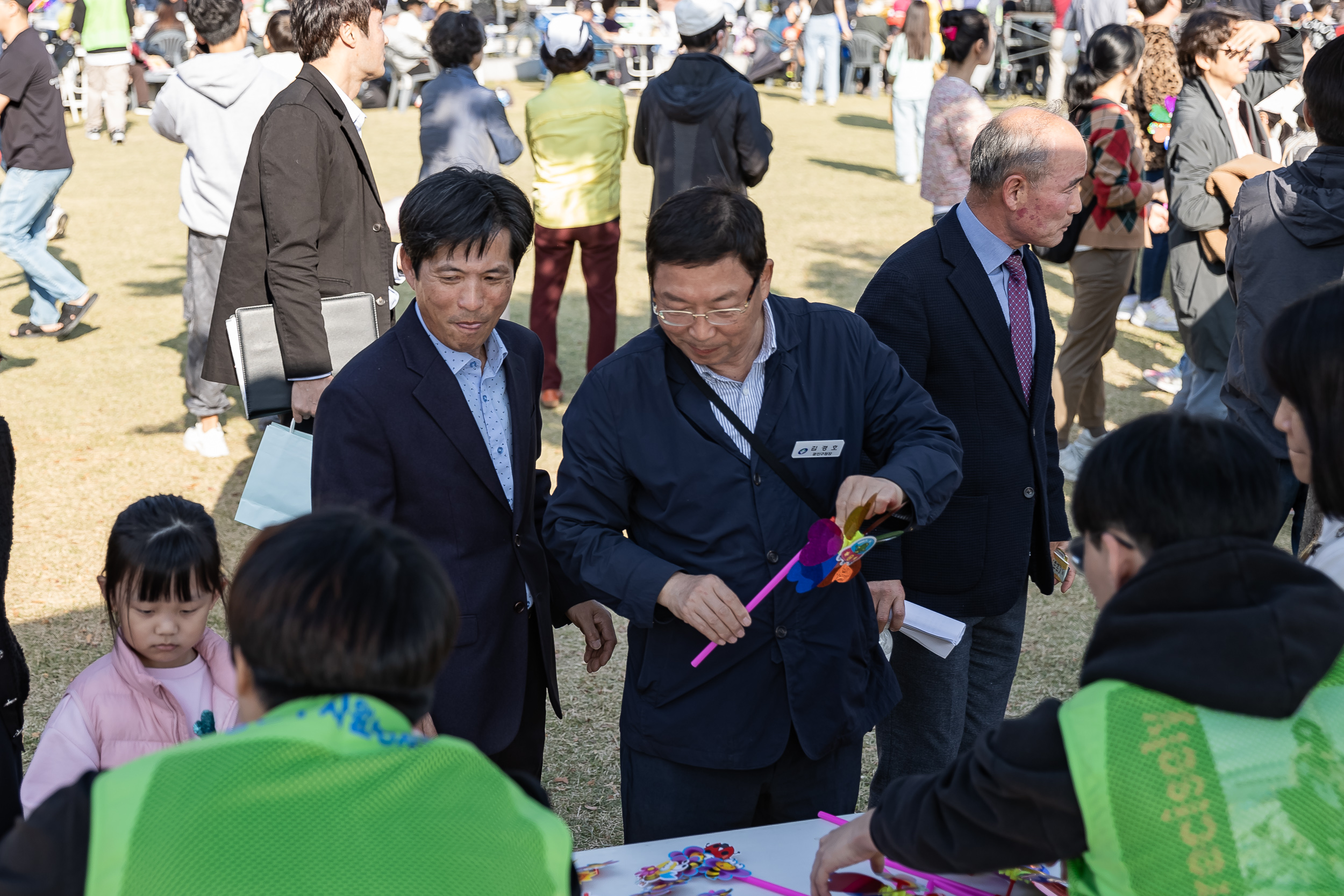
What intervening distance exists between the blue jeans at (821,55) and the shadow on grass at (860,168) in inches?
165

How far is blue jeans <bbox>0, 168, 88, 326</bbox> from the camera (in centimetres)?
701

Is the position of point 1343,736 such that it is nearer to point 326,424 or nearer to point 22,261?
point 326,424

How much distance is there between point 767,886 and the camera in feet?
6.34

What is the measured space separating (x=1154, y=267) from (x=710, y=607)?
7079mm

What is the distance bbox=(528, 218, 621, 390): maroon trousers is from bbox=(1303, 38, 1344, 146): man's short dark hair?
150 inches

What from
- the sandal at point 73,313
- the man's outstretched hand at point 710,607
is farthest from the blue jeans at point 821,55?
the man's outstretched hand at point 710,607

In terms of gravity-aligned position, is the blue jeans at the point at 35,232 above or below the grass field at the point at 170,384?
above

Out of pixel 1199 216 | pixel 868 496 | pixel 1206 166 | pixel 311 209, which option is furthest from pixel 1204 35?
pixel 868 496

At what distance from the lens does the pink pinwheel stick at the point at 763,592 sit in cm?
206

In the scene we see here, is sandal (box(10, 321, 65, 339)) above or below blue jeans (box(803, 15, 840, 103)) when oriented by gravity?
below

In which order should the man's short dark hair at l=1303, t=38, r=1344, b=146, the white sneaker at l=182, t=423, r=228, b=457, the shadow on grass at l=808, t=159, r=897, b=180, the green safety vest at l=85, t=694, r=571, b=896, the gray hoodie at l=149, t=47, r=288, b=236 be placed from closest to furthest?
the green safety vest at l=85, t=694, r=571, b=896
the man's short dark hair at l=1303, t=38, r=1344, b=146
the gray hoodie at l=149, t=47, r=288, b=236
the white sneaker at l=182, t=423, r=228, b=457
the shadow on grass at l=808, t=159, r=897, b=180

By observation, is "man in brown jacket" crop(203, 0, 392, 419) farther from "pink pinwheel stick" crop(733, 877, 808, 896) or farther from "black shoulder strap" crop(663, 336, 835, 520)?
"pink pinwheel stick" crop(733, 877, 808, 896)

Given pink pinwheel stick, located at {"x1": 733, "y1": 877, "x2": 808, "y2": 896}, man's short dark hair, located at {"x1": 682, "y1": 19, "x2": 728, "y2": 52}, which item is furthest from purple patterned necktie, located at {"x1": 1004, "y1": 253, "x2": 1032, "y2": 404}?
man's short dark hair, located at {"x1": 682, "y1": 19, "x2": 728, "y2": 52}

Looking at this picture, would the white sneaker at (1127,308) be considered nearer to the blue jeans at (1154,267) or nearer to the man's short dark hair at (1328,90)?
the blue jeans at (1154,267)
